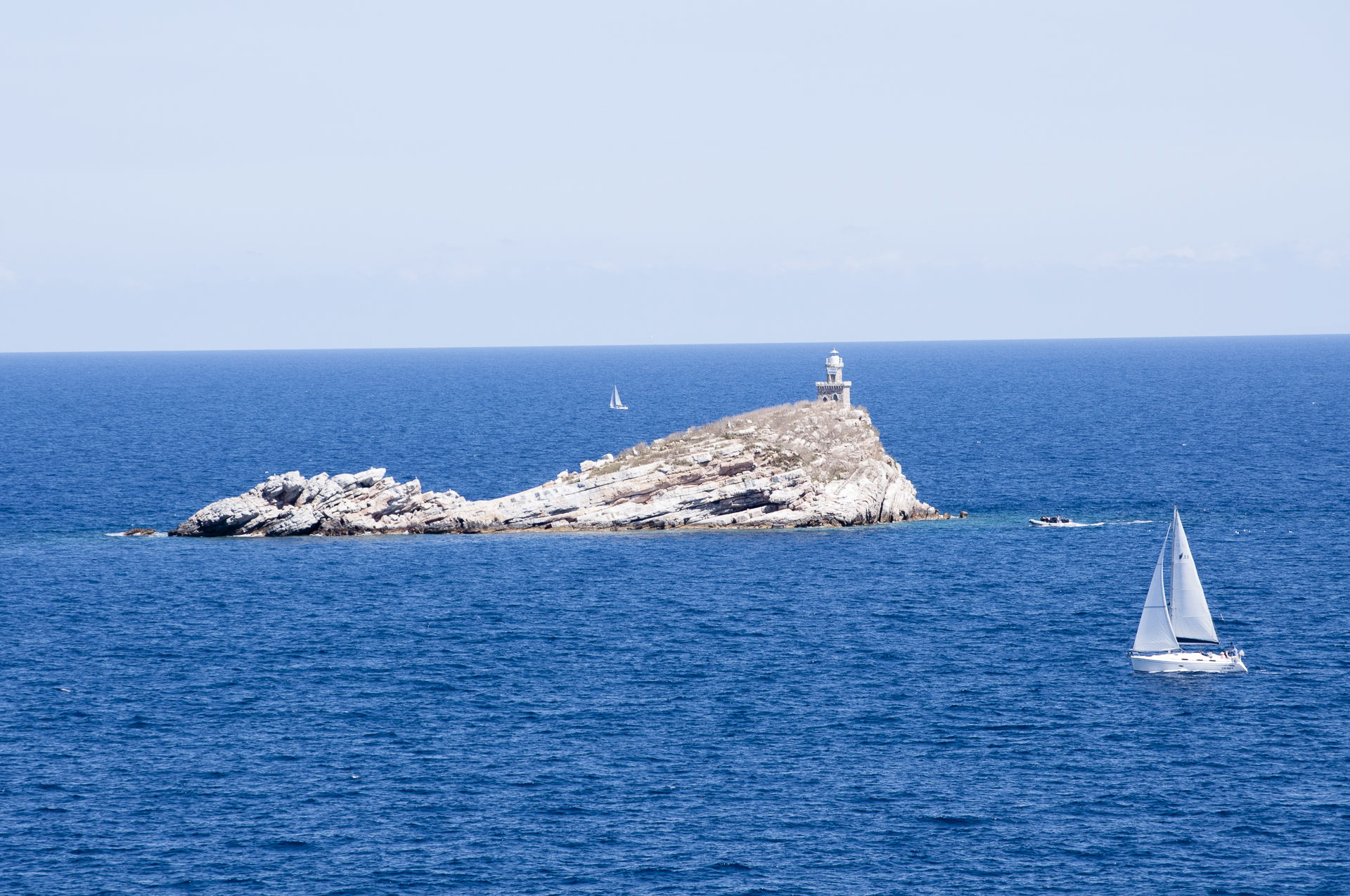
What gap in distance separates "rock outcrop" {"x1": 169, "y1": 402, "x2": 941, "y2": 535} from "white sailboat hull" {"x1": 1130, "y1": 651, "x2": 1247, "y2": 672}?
3876 cm

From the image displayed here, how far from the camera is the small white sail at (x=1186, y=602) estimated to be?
67.9 meters

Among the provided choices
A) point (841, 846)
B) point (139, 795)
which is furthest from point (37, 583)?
point (841, 846)

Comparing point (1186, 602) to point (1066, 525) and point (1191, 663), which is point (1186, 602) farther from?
point (1066, 525)

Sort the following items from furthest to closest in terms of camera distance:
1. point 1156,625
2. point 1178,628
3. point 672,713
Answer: point 1178,628, point 1156,625, point 672,713

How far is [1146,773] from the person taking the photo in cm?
5325

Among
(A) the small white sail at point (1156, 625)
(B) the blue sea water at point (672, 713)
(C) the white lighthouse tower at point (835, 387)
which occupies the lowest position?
(B) the blue sea water at point (672, 713)

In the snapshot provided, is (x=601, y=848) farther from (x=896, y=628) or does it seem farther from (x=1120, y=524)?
(x=1120, y=524)

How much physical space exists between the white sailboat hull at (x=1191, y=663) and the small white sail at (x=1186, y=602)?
1229 millimetres

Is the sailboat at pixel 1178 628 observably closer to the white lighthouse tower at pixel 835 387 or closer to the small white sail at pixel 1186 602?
the small white sail at pixel 1186 602

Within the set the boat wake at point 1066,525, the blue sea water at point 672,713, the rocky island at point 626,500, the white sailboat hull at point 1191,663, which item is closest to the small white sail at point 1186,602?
the white sailboat hull at point 1191,663

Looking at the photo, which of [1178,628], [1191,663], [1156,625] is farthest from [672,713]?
[1178,628]

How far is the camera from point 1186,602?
68375 millimetres

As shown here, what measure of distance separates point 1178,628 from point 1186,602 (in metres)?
1.34

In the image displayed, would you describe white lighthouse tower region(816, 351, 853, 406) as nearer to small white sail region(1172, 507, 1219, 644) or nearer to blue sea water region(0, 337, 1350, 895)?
blue sea water region(0, 337, 1350, 895)
